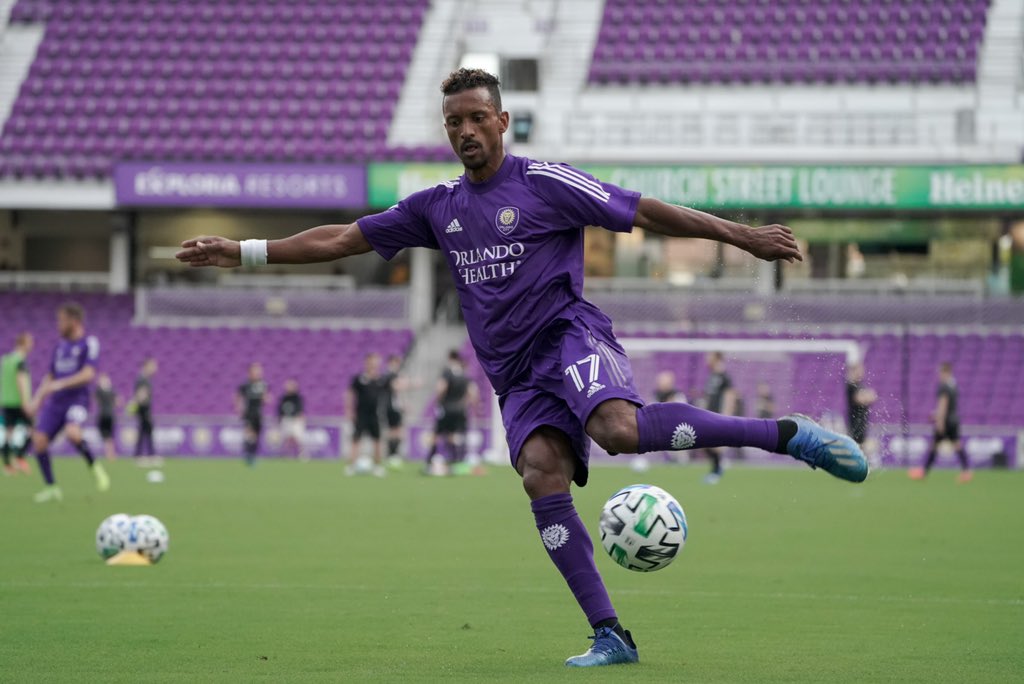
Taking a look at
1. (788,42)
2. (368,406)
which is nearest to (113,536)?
(368,406)

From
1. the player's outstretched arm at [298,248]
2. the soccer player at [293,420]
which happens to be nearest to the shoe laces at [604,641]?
the player's outstretched arm at [298,248]

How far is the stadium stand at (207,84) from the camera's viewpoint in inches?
1422

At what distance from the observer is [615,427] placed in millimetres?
6121

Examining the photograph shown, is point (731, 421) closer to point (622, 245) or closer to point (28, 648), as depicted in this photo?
point (28, 648)

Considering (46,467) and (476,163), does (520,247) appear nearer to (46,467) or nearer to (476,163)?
(476,163)

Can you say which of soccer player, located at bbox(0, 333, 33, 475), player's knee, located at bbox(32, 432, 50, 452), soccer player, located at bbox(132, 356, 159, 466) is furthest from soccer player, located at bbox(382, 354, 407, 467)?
player's knee, located at bbox(32, 432, 50, 452)

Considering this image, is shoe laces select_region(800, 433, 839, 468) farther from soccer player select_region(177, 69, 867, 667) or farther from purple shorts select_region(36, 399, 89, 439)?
purple shorts select_region(36, 399, 89, 439)

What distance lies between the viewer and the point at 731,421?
20.3 ft

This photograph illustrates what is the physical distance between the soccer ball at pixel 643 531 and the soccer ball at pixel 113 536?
17.2 ft

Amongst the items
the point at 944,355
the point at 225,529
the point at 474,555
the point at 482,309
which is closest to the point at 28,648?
the point at 482,309

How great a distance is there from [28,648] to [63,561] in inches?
174

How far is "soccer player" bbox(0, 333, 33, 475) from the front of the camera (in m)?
21.1

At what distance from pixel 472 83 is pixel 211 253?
1402mm

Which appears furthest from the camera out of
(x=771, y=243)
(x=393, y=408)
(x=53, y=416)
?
(x=393, y=408)
